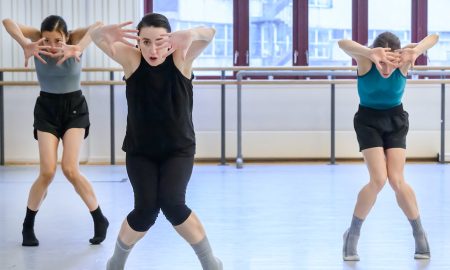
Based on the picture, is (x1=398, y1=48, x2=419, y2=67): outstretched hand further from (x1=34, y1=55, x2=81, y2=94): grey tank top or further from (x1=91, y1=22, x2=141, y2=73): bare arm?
(x1=34, y1=55, x2=81, y2=94): grey tank top

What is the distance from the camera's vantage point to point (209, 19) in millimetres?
8414

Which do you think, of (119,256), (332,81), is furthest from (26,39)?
(332,81)

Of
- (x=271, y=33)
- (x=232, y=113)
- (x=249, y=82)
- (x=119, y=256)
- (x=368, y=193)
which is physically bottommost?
(x=119, y=256)

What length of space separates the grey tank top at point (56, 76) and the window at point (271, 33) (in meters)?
5.00

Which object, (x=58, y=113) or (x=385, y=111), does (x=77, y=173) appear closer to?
(x=58, y=113)

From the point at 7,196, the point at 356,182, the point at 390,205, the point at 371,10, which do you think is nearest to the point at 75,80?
the point at 7,196

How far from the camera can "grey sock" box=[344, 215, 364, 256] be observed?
10.4 ft

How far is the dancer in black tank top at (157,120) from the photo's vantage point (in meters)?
2.47

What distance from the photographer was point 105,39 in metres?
2.54

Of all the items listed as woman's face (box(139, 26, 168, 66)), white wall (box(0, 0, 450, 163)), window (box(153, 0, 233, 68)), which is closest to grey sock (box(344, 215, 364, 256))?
woman's face (box(139, 26, 168, 66))

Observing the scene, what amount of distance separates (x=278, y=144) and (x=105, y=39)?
18.5ft

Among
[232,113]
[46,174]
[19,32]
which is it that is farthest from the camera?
[232,113]

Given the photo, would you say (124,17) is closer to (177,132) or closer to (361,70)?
(361,70)

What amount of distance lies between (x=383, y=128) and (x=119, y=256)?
132 cm
